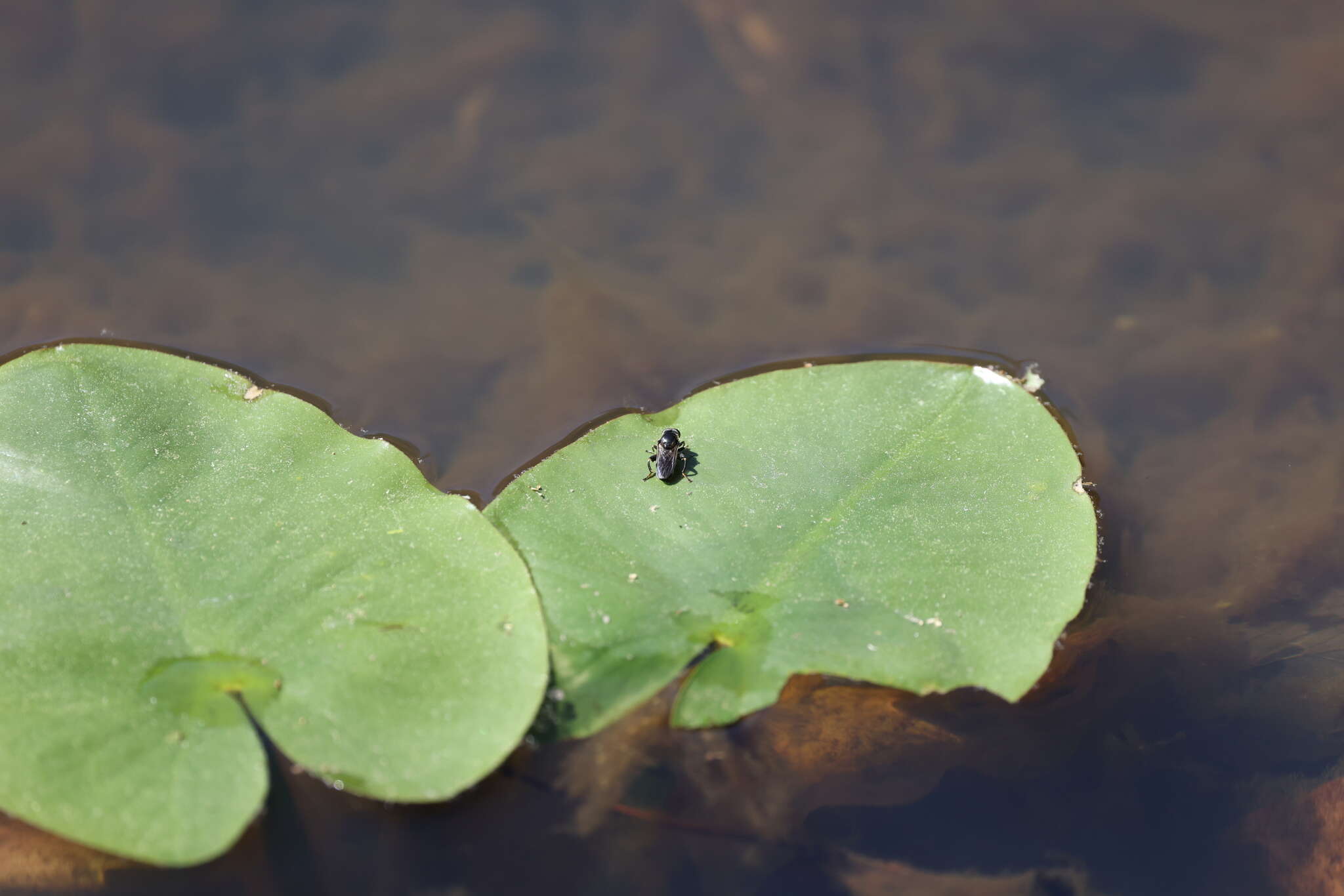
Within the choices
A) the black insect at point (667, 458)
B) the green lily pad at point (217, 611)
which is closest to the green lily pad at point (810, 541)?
the black insect at point (667, 458)

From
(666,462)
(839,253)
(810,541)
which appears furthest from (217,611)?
(839,253)

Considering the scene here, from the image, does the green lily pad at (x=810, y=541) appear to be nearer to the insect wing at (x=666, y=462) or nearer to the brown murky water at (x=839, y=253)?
the insect wing at (x=666, y=462)

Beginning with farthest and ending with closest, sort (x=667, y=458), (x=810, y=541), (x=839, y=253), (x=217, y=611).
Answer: (x=839, y=253)
(x=667, y=458)
(x=810, y=541)
(x=217, y=611)

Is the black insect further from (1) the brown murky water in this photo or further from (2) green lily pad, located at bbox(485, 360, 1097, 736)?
(1) the brown murky water

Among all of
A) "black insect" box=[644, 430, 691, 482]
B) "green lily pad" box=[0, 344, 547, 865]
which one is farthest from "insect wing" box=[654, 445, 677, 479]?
"green lily pad" box=[0, 344, 547, 865]

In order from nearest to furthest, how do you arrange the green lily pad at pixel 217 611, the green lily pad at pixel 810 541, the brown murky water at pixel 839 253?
the green lily pad at pixel 217 611 < the green lily pad at pixel 810 541 < the brown murky water at pixel 839 253

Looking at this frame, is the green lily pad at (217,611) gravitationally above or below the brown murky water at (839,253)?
below

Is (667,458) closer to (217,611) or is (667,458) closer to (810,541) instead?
(810,541)
